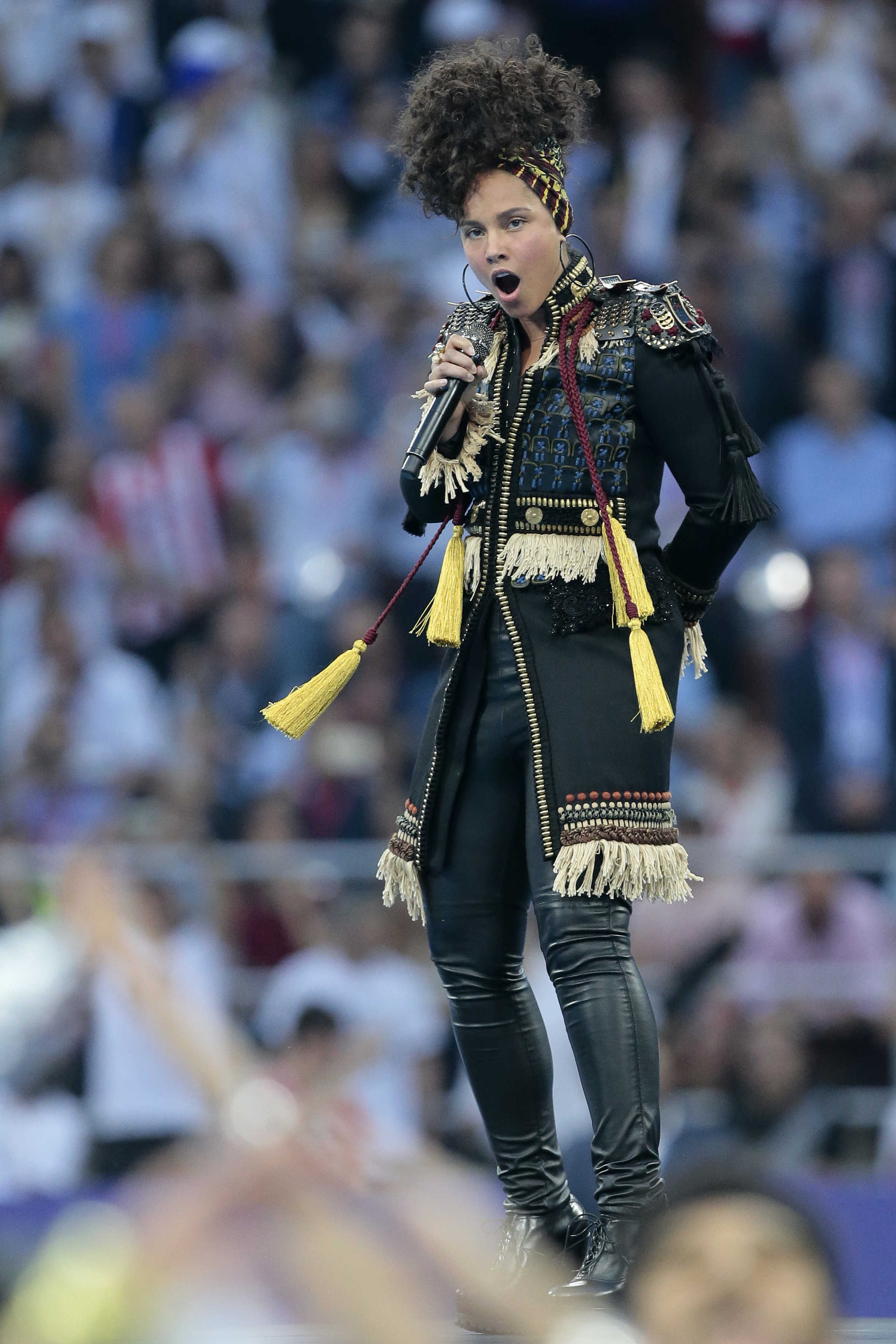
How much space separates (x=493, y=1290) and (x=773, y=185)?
768 centimetres

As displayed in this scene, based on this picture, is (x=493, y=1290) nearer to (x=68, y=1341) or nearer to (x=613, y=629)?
(x=68, y=1341)

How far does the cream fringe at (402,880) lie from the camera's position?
3703mm

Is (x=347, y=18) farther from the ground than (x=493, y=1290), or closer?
farther from the ground

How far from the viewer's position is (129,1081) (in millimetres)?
6645

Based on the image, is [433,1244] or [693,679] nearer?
[433,1244]

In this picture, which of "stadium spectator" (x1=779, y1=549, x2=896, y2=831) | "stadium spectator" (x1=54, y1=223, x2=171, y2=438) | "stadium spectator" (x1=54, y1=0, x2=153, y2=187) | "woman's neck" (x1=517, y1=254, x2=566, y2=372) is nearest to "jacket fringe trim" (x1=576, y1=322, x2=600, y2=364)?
"woman's neck" (x1=517, y1=254, x2=566, y2=372)

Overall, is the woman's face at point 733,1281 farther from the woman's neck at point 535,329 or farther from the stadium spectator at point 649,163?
the stadium spectator at point 649,163

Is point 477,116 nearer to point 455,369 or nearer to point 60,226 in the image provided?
point 455,369

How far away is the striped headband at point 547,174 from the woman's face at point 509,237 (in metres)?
0.01

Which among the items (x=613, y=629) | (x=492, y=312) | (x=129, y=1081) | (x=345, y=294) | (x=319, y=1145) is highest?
(x=345, y=294)

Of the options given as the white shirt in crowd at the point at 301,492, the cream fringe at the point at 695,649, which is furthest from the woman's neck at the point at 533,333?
the white shirt in crowd at the point at 301,492

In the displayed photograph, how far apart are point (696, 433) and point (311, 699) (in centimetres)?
87

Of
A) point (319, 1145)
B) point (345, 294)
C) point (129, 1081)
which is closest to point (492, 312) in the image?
point (319, 1145)

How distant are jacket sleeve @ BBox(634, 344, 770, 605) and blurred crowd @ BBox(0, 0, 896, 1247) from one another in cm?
284
